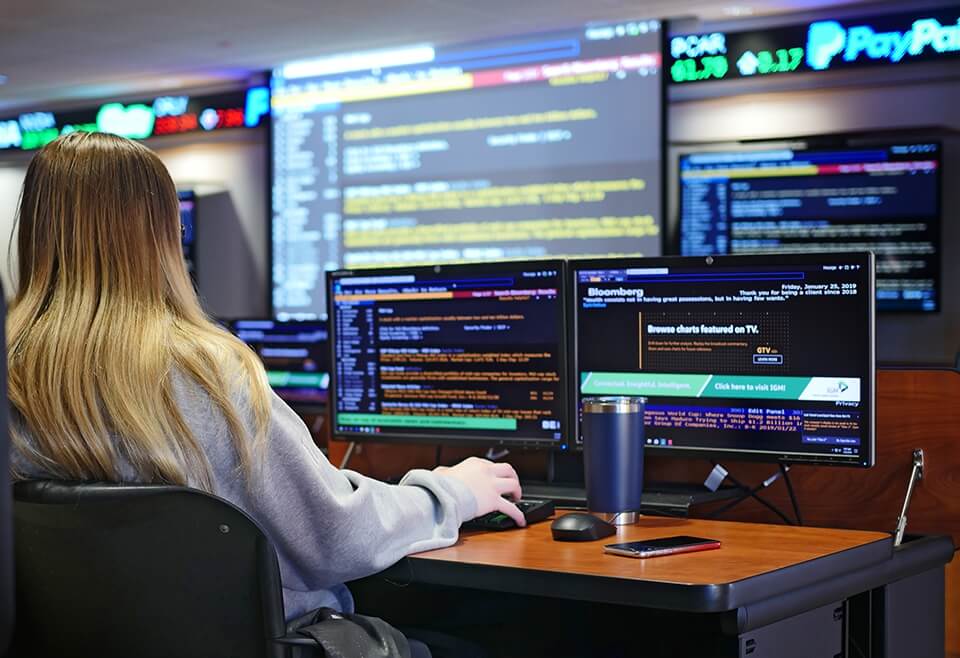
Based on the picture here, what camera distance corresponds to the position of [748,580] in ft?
4.68

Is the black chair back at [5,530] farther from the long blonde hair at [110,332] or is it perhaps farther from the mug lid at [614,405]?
the mug lid at [614,405]

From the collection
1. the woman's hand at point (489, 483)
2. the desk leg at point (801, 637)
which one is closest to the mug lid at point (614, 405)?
the woman's hand at point (489, 483)

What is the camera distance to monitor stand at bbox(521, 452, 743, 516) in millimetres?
1964

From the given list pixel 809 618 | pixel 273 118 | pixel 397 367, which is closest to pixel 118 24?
pixel 273 118

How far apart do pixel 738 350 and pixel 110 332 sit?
3.26ft

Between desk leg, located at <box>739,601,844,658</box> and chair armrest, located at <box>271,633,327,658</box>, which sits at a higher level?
chair armrest, located at <box>271,633,327,658</box>

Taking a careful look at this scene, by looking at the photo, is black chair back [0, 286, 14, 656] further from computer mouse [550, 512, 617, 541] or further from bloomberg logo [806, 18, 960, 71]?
bloomberg logo [806, 18, 960, 71]

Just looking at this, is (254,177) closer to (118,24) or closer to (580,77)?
(118,24)

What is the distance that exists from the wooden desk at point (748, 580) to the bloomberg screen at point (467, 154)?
3.66m

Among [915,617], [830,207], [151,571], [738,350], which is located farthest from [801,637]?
[830,207]

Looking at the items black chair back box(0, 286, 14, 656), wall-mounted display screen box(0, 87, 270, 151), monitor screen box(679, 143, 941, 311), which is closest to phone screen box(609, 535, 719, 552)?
black chair back box(0, 286, 14, 656)

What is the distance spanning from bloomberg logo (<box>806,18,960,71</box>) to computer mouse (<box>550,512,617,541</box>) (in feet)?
12.4

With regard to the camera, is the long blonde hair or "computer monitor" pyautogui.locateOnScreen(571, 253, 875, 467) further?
"computer monitor" pyautogui.locateOnScreen(571, 253, 875, 467)

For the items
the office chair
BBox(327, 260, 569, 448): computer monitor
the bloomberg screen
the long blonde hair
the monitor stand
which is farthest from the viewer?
the bloomberg screen
